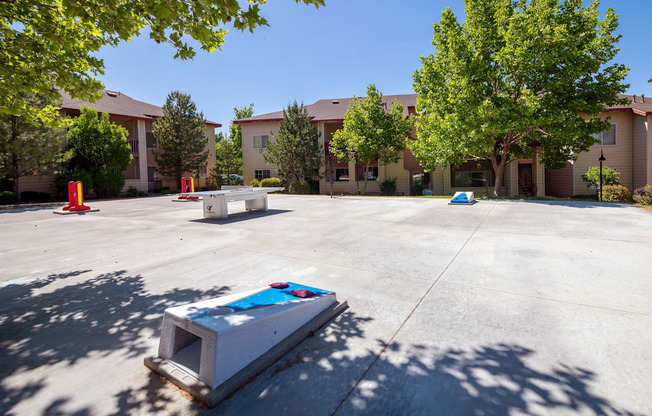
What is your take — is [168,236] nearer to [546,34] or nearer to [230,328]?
[230,328]

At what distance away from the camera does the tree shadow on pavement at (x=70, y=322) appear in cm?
304

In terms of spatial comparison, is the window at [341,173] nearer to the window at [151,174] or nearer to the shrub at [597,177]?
the window at [151,174]

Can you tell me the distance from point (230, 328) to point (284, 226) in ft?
25.0

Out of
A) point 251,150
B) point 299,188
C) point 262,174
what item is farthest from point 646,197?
point 251,150

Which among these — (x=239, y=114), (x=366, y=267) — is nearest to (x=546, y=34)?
(x=366, y=267)

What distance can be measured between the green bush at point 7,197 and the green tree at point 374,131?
22150 mm

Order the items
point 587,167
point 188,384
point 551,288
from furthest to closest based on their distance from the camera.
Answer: point 587,167, point 551,288, point 188,384

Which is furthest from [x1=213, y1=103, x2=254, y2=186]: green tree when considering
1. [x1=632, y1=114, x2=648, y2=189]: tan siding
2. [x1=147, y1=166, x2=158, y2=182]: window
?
[x1=632, y1=114, x2=648, y2=189]: tan siding

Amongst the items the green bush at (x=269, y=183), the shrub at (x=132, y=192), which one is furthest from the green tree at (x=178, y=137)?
the green bush at (x=269, y=183)

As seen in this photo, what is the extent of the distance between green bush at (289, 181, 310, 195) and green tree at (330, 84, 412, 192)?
158 inches

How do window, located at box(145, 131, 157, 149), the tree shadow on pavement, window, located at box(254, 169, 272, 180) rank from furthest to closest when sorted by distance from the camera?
window, located at box(254, 169, 272, 180), window, located at box(145, 131, 157, 149), the tree shadow on pavement

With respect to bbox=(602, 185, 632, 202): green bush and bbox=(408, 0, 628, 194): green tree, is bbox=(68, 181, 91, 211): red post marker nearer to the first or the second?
bbox=(408, 0, 628, 194): green tree

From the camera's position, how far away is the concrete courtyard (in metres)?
2.58

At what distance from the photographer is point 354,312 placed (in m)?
4.11
